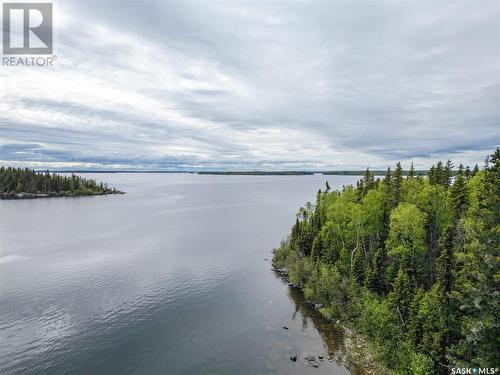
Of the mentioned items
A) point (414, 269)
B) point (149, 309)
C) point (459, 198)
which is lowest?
point (149, 309)

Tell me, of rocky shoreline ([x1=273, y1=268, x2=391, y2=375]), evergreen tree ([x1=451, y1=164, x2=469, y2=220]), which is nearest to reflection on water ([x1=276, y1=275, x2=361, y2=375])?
rocky shoreline ([x1=273, y1=268, x2=391, y2=375])

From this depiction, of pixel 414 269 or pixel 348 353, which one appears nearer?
pixel 348 353

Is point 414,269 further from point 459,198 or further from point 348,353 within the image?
point 459,198

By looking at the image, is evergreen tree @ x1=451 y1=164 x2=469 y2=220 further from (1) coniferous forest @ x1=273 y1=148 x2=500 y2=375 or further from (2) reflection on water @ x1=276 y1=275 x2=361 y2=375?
(2) reflection on water @ x1=276 y1=275 x2=361 y2=375

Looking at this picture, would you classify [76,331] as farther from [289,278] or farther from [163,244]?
[163,244]

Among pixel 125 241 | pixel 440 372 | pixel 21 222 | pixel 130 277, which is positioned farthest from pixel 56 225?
pixel 440 372

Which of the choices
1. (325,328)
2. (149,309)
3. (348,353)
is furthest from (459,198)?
(149,309)
